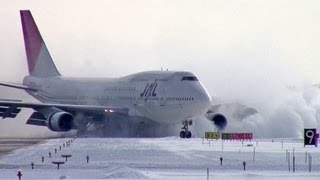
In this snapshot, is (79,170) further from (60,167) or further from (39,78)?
(39,78)

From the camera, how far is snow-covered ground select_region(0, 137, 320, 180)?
36156 millimetres

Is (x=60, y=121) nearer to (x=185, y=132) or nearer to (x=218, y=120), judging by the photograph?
(x=185, y=132)

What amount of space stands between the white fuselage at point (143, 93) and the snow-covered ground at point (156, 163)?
1746 cm

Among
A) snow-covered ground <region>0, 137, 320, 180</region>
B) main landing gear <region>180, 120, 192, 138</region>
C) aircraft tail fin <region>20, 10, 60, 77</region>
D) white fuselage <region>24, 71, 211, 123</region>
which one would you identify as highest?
aircraft tail fin <region>20, 10, 60, 77</region>

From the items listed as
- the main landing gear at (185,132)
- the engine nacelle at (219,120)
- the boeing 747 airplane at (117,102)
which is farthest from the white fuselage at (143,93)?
the engine nacelle at (219,120)

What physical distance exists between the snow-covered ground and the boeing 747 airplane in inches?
677

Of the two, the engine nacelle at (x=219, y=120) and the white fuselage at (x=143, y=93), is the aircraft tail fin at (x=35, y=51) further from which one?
the engine nacelle at (x=219, y=120)

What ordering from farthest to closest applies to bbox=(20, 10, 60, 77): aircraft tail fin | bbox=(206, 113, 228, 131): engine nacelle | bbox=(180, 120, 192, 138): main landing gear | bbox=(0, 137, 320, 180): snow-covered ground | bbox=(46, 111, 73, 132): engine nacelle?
1. bbox=(20, 10, 60, 77): aircraft tail fin
2. bbox=(206, 113, 228, 131): engine nacelle
3. bbox=(180, 120, 192, 138): main landing gear
4. bbox=(46, 111, 73, 132): engine nacelle
5. bbox=(0, 137, 320, 180): snow-covered ground

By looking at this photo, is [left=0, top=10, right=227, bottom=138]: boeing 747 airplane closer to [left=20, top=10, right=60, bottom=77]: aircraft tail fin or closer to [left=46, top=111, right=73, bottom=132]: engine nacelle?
[left=46, top=111, right=73, bottom=132]: engine nacelle

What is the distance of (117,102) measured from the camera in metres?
82.8

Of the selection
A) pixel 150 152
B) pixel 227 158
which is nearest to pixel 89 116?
pixel 150 152

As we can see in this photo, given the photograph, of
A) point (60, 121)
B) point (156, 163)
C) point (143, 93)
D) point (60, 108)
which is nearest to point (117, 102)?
point (143, 93)

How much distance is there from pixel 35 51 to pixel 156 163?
52394mm

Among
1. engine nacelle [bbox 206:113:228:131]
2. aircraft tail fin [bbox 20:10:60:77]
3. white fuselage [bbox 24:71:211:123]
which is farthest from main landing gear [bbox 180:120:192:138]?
aircraft tail fin [bbox 20:10:60:77]
